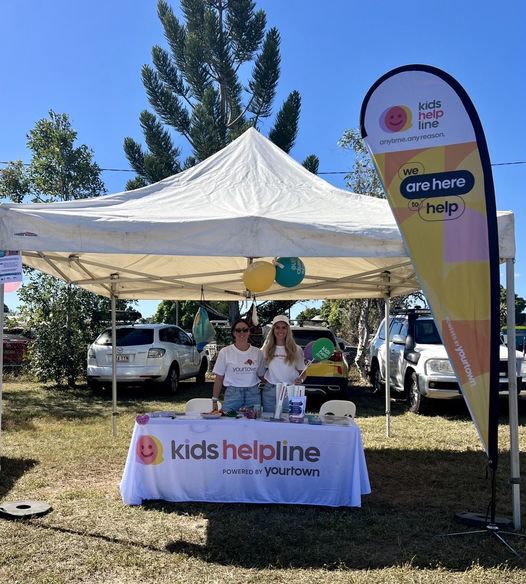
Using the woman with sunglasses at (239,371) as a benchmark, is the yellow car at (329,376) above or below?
below

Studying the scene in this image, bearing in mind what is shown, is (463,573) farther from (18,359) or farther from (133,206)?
(18,359)

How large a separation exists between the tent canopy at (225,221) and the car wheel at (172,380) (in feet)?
18.0

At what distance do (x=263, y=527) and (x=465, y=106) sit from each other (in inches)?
135

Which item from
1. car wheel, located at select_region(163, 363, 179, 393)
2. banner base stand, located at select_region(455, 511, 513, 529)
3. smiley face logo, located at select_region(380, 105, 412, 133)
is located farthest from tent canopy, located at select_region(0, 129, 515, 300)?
car wheel, located at select_region(163, 363, 179, 393)

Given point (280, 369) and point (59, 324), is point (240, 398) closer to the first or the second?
point (280, 369)

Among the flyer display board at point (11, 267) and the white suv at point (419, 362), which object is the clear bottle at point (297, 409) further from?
the white suv at point (419, 362)

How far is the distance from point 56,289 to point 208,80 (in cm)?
940

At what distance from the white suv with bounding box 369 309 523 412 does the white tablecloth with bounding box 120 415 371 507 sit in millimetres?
3899

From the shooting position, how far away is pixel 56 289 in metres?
14.2

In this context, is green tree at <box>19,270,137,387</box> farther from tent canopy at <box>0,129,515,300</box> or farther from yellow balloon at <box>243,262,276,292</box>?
yellow balloon at <box>243,262,276,292</box>

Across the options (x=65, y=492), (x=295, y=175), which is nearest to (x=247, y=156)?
(x=295, y=175)

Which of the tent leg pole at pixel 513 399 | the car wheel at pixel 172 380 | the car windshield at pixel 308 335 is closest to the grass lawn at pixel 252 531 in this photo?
the tent leg pole at pixel 513 399

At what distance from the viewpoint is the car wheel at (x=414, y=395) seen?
31.9 ft

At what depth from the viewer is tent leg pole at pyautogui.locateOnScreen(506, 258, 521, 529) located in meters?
4.39
